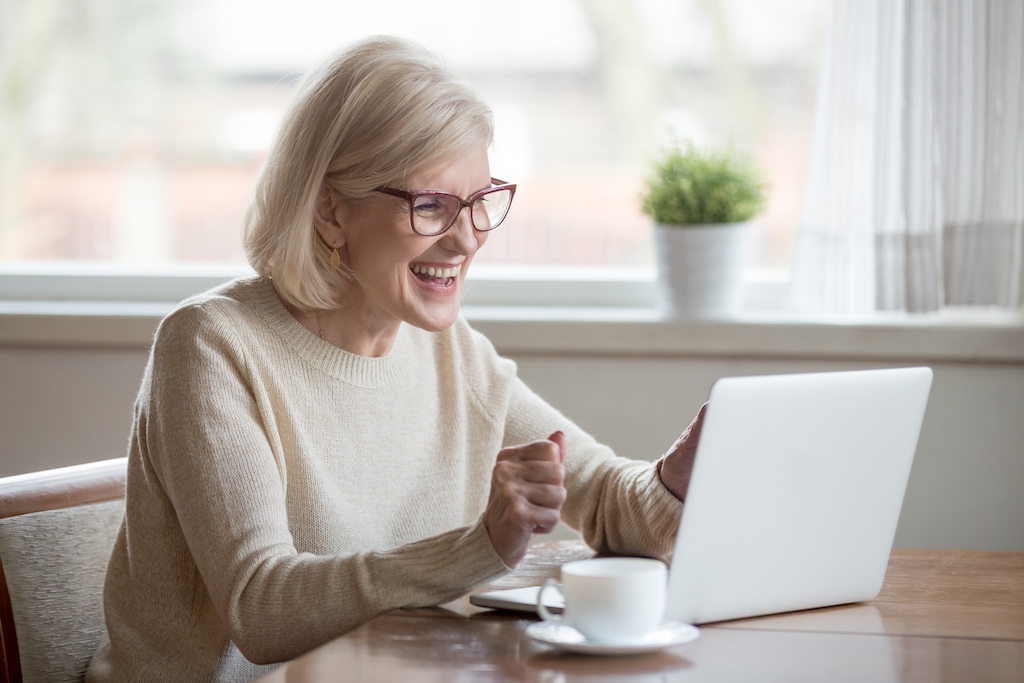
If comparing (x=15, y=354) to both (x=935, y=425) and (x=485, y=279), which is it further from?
(x=935, y=425)

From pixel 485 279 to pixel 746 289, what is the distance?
571mm

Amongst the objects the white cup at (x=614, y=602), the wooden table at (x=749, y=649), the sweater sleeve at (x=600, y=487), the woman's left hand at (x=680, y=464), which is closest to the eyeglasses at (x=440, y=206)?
the sweater sleeve at (x=600, y=487)

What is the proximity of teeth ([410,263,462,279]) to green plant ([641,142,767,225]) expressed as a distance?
2.71 ft

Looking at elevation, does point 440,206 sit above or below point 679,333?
above

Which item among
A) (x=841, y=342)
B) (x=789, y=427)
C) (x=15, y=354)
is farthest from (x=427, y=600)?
(x=15, y=354)

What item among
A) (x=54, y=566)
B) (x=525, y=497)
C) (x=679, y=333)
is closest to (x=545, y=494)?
(x=525, y=497)

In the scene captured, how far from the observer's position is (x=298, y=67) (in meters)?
2.57

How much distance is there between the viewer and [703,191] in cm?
219

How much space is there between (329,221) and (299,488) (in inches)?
13.8

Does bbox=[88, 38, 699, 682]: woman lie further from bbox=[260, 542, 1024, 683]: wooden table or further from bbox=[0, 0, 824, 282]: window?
bbox=[0, 0, 824, 282]: window

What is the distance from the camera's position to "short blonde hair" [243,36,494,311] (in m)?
1.37

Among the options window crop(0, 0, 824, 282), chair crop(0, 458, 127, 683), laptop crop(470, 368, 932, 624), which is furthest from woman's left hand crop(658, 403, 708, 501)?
window crop(0, 0, 824, 282)

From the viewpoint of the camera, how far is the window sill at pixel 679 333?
2.14m

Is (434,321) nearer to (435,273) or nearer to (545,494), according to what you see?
(435,273)
